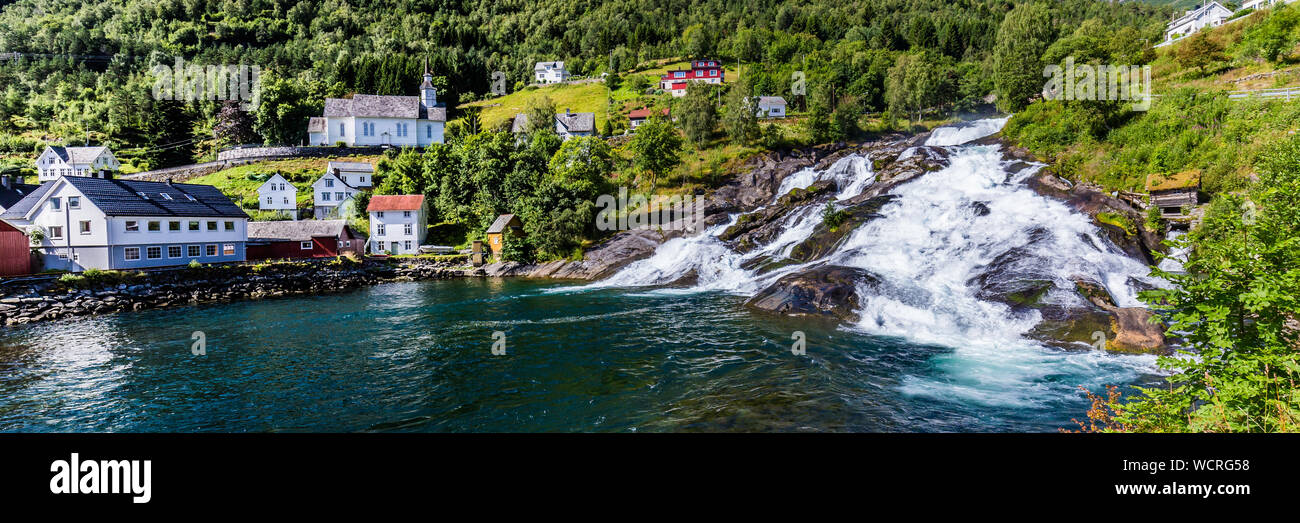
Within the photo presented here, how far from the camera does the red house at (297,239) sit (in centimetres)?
5691

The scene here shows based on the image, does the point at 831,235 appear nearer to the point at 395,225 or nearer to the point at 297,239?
the point at 395,225

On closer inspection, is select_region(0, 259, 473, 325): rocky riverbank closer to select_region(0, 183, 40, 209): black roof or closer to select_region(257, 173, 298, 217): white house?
select_region(0, 183, 40, 209): black roof

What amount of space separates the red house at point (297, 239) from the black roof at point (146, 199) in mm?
4568

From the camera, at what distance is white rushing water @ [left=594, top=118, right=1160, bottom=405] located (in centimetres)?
1980

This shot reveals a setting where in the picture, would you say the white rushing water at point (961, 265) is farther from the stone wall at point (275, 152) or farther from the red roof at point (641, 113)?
the stone wall at point (275, 152)

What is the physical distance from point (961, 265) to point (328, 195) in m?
76.2

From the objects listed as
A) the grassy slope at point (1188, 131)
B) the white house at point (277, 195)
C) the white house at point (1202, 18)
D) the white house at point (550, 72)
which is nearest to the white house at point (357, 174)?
the white house at point (277, 195)

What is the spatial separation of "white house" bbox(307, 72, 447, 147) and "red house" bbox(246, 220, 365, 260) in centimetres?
4550

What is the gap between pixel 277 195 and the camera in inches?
2936

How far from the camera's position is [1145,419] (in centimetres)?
903

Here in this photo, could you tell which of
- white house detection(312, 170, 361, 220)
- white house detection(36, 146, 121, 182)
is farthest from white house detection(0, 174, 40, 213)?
white house detection(36, 146, 121, 182)
